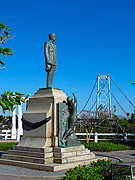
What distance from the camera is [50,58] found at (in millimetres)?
10141

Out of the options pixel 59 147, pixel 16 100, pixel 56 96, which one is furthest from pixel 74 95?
A: pixel 16 100

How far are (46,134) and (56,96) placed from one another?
5.03 feet

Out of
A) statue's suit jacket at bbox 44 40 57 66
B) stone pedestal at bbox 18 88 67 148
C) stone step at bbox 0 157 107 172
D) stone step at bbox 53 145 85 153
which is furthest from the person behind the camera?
statue's suit jacket at bbox 44 40 57 66

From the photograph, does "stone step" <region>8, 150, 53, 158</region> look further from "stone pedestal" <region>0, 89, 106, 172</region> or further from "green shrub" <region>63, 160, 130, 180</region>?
"green shrub" <region>63, 160, 130, 180</region>

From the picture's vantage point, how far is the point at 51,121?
30.4ft

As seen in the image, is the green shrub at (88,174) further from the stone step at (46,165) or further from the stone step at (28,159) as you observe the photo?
the stone step at (28,159)

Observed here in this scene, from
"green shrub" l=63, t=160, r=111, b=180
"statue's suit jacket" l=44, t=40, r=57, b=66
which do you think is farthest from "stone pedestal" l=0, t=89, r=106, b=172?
"green shrub" l=63, t=160, r=111, b=180

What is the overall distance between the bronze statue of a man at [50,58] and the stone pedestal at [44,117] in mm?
578

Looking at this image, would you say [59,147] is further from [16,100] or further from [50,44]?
[16,100]

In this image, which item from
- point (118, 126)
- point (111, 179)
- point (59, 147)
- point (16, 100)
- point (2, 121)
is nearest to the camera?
point (16, 100)

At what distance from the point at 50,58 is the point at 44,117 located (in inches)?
101

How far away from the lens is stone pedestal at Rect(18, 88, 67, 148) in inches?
357

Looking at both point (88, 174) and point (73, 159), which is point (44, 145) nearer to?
point (73, 159)

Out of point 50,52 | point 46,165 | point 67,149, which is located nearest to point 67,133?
point 67,149
